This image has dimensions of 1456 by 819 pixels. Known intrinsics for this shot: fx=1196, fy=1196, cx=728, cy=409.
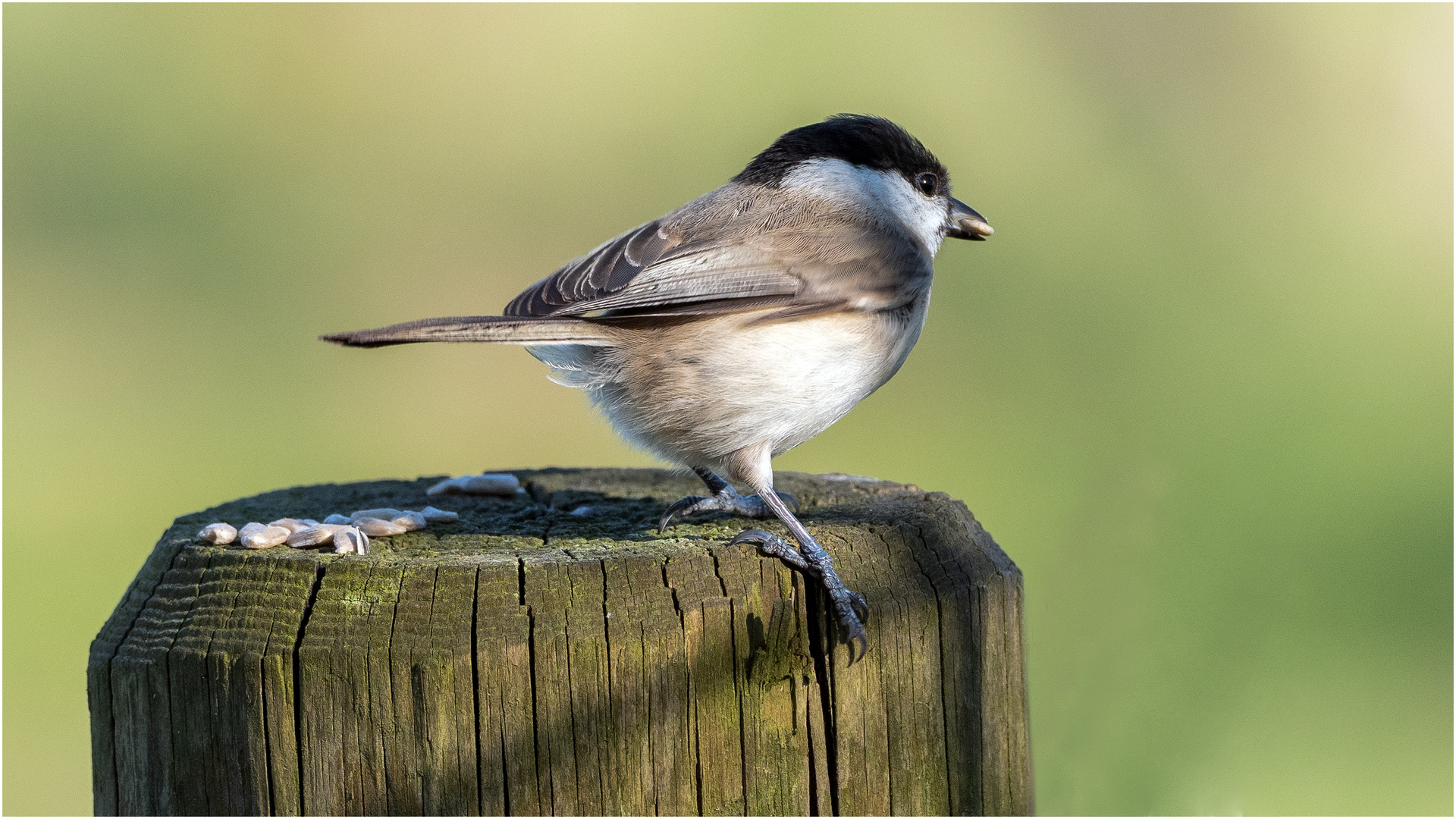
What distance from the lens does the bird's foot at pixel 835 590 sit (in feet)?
8.05

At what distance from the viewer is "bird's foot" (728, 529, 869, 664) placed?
96.7 inches

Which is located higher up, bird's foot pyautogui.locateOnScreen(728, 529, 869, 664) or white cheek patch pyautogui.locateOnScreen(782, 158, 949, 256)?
white cheek patch pyautogui.locateOnScreen(782, 158, 949, 256)

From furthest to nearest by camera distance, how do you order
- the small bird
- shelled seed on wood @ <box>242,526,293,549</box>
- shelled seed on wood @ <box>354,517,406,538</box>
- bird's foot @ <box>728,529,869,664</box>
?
1. the small bird
2. shelled seed on wood @ <box>354,517,406,538</box>
3. shelled seed on wood @ <box>242,526,293,549</box>
4. bird's foot @ <box>728,529,869,664</box>

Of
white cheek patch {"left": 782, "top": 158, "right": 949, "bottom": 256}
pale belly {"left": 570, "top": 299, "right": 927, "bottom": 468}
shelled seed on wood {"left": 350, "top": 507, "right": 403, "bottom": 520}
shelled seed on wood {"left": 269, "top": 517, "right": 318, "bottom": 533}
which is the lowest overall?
A: shelled seed on wood {"left": 350, "top": 507, "right": 403, "bottom": 520}

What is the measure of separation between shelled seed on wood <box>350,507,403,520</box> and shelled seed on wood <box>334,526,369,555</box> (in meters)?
0.26

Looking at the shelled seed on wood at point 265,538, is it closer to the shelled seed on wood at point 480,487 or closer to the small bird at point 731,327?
the small bird at point 731,327

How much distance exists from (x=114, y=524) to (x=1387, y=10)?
864 centimetres

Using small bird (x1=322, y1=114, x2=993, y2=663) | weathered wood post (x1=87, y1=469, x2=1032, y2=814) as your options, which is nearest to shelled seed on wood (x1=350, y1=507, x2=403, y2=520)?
weathered wood post (x1=87, y1=469, x2=1032, y2=814)

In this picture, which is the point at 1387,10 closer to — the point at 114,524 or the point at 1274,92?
the point at 1274,92

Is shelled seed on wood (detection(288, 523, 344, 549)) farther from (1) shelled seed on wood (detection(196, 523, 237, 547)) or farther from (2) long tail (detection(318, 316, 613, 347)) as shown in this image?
(2) long tail (detection(318, 316, 613, 347))

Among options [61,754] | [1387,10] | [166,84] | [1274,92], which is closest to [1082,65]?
[1274,92]

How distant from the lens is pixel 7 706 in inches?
215

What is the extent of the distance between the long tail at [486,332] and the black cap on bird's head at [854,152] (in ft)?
3.12

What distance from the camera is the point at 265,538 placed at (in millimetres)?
2805
